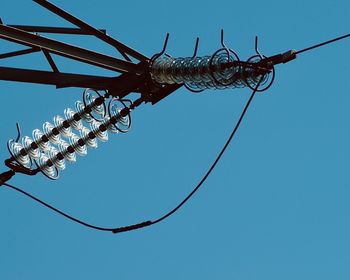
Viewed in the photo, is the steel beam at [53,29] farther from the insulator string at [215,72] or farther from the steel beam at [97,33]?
the insulator string at [215,72]

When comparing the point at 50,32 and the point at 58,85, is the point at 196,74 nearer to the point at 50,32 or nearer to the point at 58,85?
the point at 58,85

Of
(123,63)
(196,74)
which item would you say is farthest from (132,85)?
(196,74)

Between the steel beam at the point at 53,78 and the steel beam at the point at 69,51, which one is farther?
the steel beam at the point at 53,78

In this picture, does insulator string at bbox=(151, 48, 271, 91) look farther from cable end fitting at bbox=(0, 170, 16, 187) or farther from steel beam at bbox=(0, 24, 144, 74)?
cable end fitting at bbox=(0, 170, 16, 187)

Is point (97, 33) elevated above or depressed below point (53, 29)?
below

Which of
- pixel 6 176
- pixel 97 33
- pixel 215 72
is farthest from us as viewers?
pixel 6 176

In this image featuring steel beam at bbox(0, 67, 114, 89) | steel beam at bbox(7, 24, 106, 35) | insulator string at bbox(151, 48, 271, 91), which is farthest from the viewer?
steel beam at bbox(7, 24, 106, 35)

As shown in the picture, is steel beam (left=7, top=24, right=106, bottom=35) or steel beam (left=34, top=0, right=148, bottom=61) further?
steel beam (left=7, top=24, right=106, bottom=35)

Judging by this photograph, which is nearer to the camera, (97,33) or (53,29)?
(97,33)

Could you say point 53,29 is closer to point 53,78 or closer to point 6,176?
point 53,78

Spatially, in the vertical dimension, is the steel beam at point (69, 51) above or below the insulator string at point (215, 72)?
above

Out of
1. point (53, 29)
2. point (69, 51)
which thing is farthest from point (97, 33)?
point (53, 29)

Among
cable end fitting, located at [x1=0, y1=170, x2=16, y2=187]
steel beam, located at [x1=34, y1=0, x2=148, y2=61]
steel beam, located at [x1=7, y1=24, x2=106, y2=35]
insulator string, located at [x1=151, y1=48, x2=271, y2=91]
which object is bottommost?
insulator string, located at [x1=151, y1=48, x2=271, y2=91]

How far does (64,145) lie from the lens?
15.8m
